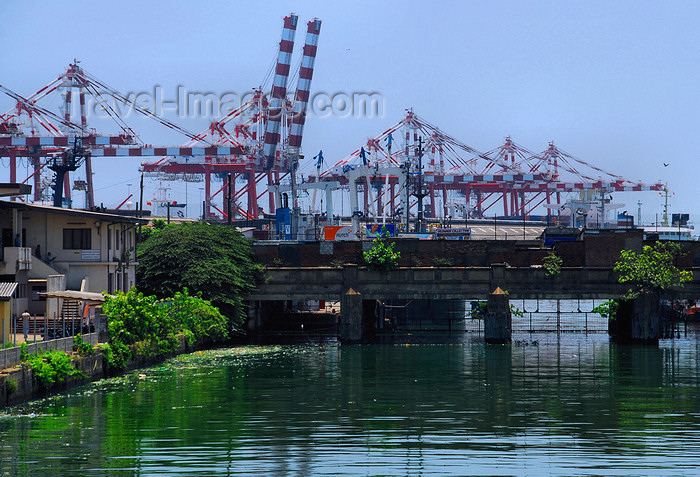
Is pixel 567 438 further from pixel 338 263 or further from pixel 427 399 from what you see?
pixel 338 263

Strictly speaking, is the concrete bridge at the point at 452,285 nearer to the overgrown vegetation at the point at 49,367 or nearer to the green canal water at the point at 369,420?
the green canal water at the point at 369,420

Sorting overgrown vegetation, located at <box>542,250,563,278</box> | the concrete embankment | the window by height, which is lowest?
the concrete embankment

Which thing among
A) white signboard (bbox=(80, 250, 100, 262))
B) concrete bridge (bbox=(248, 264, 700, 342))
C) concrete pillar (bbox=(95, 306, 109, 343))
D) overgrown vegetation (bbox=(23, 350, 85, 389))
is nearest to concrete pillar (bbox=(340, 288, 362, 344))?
concrete bridge (bbox=(248, 264, 700, 342))

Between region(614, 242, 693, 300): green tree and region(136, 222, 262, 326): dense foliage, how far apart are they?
25.8m

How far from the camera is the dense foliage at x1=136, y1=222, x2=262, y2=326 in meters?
66.1

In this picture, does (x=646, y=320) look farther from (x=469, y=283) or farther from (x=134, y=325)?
(x=134, y=325)

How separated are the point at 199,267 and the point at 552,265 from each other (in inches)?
962

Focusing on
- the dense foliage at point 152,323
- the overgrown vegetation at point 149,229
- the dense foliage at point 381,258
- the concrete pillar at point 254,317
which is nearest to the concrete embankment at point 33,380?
the dense foliage at point 152,323

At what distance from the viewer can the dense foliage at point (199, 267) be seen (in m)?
66.1

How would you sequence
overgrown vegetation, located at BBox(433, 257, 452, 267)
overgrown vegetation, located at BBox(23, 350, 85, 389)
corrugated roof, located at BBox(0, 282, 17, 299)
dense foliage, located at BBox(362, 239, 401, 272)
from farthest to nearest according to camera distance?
overgrown vegetation, located at BBox(433, 257, 452, 267), dense foliage, located at BBox(362, 239, 401, 272), corrugated roof, located at BBox(0, 282, 17, 299), overgrown vegetation, located at BBox(23, 350, 85, 389)

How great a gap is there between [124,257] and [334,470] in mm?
41232

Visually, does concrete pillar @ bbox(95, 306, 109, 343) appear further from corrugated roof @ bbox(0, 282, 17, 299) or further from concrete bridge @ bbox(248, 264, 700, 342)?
concrete bridge @ bbox(248, 264, 700, 342)

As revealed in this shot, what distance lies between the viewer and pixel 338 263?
74812 millimetres

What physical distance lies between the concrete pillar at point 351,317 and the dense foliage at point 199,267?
689cm
